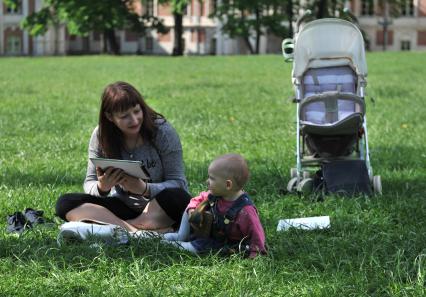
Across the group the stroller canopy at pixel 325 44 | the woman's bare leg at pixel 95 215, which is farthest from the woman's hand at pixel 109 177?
the stroller canopy at pixel 325 44

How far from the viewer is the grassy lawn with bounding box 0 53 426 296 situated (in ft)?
12.7

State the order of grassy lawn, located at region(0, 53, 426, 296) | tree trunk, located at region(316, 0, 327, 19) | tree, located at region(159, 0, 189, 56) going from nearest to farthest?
grassy lawn, located at region(0, 53, 426, 296) < tree, located at region(159, 0, 189, 56) < tree trunk, located at region(316, 0, 327, 19)

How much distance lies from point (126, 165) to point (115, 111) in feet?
1.40

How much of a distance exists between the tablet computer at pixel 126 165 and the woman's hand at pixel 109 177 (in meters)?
0.04

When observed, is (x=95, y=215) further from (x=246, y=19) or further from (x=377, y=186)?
(x=246, y=19)

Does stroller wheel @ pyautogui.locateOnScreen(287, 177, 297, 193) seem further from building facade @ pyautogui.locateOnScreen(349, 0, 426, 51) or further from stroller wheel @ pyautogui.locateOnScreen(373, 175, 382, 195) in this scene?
building facade @ pyautogui.locateOnScreen(349, 0, 426, 51)

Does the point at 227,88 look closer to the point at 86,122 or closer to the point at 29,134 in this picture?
the point at 86,122

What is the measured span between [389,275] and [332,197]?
6.31ft

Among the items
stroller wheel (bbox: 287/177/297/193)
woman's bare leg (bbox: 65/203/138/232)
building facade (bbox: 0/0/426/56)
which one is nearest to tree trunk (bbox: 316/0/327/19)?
building facade (bbox: 0/0/426/56)

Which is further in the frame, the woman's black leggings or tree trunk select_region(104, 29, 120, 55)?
tree trunk select_region(104, 29, 120, 55)

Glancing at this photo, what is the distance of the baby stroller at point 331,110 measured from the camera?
→ 19.9ft

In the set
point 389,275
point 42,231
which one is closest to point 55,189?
point 42,231

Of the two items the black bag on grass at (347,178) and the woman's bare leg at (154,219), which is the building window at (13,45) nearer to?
the black bag on grass at (347,178)

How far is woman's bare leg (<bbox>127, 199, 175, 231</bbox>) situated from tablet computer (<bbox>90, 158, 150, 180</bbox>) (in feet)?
1.20
